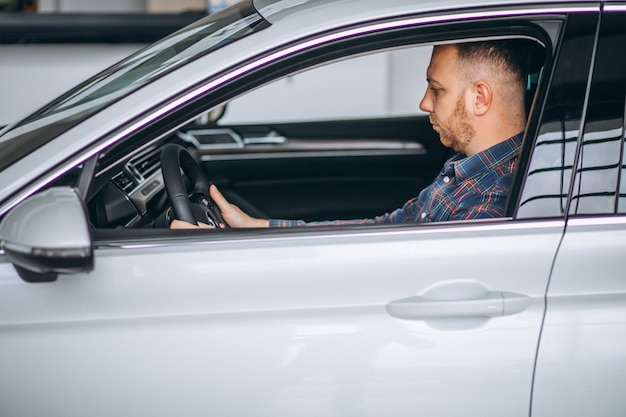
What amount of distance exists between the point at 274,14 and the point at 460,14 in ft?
1.49

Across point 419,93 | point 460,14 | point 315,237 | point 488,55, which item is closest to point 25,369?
point 315,237

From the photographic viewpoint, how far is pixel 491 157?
83.5 inches

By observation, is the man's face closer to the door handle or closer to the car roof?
the car roof

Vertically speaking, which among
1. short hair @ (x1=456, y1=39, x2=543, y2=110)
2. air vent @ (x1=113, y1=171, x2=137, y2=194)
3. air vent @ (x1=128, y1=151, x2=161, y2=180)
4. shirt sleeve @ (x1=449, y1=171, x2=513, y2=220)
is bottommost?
shirt sleeve @ (x1=449, y1=171, x2=513, y2=220)

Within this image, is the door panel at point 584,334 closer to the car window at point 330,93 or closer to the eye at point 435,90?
the eye at point 435,90

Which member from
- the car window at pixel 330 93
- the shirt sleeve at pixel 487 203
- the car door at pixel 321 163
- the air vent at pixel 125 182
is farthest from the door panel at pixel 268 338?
the car window at pixel 330 93

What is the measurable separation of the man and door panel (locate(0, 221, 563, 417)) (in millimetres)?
391

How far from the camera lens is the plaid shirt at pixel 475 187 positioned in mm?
1998

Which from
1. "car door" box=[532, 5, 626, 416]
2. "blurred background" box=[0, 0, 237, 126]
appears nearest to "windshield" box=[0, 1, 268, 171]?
"car door" box=[532, 5, 626, 416]

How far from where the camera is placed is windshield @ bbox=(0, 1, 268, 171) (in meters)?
1.79

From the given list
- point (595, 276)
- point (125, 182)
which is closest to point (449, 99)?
point (595, 276)

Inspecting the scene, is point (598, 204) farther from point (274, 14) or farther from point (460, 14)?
point (274, 14)

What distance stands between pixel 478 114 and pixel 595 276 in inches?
23.8

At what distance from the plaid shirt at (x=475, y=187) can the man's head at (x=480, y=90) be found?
44mm
